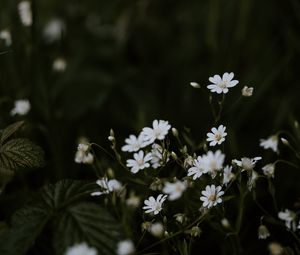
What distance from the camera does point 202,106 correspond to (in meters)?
2.20

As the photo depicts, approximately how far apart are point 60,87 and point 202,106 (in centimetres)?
64

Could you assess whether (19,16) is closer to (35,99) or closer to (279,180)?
(35,99)

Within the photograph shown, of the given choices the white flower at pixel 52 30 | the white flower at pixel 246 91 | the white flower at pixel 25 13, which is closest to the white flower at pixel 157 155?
the white flower at pixel 246 91

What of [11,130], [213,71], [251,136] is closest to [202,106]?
[213,71]

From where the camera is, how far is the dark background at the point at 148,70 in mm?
1867

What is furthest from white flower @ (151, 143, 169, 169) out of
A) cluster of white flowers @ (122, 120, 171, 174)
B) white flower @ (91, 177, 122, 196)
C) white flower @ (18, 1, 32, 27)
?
white flower @ (18, 1, 32, 27)

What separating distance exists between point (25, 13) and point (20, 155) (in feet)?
3.07

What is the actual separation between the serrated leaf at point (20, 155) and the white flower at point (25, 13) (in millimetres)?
771

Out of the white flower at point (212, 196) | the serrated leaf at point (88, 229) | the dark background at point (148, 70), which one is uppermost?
the dark background at point (148, 70)

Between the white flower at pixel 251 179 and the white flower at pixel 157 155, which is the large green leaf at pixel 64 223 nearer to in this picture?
the white flower at pixel 157 155

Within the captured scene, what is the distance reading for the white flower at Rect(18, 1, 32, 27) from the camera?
73.9 inches

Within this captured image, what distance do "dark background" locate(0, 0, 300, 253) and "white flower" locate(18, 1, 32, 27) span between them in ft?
0.13

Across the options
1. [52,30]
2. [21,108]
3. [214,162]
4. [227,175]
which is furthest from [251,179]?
[52,30]

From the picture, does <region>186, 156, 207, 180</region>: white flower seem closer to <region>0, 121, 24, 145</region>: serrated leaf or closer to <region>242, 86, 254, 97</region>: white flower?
<region>242, 86, 254, 97</region>: white flower
